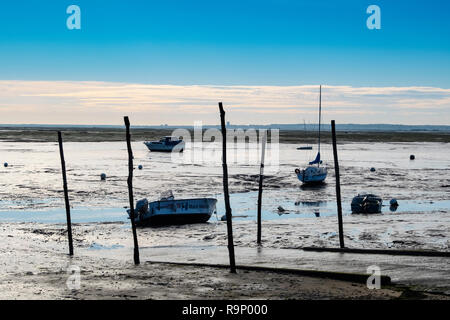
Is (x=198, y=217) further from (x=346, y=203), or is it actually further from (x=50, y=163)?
(x=50, y=163)

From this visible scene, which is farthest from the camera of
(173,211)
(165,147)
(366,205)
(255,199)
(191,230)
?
(165,147)

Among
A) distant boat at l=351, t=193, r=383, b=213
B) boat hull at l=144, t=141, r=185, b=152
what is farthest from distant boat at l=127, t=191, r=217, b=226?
boat hull at l=144, t=141, r=185, b=152

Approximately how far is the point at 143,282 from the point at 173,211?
1649cm

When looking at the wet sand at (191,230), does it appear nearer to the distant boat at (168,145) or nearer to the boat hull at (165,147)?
the distant boat at (168,145)

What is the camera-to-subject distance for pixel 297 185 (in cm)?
5425

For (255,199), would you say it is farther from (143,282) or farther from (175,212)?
(143,282)

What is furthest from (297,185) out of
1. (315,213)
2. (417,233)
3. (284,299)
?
(284,299)

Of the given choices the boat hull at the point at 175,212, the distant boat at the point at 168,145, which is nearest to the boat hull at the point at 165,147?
the distant boat at the point at 168,145

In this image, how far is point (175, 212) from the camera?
1357 inches

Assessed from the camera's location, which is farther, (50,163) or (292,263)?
(50,163)

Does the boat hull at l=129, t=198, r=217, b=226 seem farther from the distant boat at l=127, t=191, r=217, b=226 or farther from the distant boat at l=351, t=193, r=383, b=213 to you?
the distant boat at l=351, t=193, r=383, b=213

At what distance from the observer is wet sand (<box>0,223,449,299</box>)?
15.8 metres

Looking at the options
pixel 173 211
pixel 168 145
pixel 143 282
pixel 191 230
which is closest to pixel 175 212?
pixel 173 211
